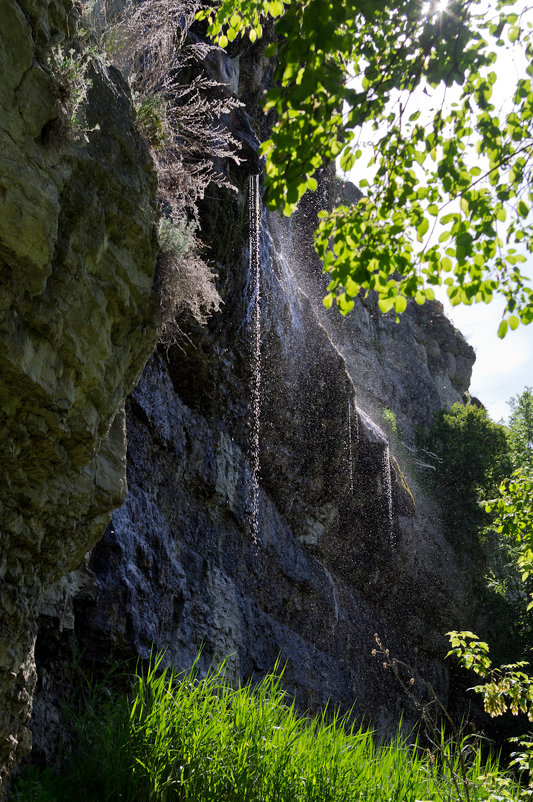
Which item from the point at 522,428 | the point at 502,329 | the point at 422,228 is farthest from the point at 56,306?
the point at 522,428

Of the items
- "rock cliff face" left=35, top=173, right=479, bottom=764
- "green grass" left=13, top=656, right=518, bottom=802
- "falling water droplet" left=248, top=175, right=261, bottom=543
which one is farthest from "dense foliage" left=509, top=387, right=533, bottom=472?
"green grass" left=13, top=656, right=518, bottom=802

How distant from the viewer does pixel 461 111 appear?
325 cm

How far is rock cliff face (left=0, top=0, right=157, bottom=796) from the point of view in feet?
8.39

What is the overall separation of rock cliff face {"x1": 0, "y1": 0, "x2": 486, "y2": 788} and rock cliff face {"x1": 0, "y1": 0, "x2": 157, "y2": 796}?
11mm

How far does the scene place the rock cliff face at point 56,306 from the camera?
2.56 metres

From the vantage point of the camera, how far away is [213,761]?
368 centimetres

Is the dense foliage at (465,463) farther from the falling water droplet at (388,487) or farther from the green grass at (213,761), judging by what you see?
the green grass at (213,761)

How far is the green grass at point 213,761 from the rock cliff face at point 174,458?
41 centimetres

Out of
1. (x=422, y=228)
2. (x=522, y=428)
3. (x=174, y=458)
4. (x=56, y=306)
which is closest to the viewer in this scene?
(x=56, y=306)

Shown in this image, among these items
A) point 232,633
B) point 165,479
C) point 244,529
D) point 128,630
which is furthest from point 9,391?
point 244,529

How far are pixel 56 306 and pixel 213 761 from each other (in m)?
2.60

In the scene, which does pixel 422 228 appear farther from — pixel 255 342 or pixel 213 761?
pixel 255 342

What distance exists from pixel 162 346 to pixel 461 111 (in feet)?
15.7

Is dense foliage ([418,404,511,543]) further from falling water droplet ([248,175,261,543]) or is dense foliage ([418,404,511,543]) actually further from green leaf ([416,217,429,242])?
green leaf ([416,217,429,242])
